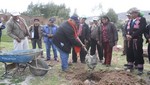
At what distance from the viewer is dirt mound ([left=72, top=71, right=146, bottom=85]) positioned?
7559mm

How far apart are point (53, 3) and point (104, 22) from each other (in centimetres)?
3918

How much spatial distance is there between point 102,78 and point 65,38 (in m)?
1.71

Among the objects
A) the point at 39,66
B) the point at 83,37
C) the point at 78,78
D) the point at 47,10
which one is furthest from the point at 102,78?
the point at 47,10

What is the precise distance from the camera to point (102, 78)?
8094mm

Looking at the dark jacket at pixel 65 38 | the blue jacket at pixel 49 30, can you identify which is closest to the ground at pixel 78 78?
the dark jacket at pixel 65 38

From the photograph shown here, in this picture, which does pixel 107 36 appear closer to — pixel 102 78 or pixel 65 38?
pixel 65 38

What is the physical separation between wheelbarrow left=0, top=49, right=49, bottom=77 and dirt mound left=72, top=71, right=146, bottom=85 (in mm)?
1100

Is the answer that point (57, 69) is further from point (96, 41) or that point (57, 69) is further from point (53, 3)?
point (53, 3)

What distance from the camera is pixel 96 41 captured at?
11492 mm

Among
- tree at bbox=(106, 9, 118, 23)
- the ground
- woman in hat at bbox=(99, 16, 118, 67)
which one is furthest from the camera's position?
tree at bbox=(106, 9, 118, 23)

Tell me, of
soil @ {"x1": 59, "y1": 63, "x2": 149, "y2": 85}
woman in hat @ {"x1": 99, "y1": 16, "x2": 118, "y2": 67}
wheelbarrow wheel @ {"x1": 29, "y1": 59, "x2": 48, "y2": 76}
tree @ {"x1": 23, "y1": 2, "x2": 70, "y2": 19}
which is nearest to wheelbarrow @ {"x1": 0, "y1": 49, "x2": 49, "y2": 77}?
wheelbarrow wheel @ {"x1": 29, "y1": 59, "x2": 48, "y2": 76}

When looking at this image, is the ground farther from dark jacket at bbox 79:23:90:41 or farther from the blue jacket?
the blue jacket

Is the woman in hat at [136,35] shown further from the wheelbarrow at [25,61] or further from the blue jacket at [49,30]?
the blue jacket at [49,30]

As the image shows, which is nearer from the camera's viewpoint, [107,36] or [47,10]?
[107,36]
